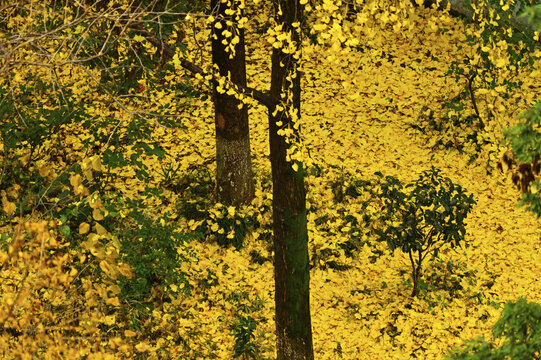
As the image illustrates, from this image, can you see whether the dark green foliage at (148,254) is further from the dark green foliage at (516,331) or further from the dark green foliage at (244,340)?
the dark green foliage at (516,331)

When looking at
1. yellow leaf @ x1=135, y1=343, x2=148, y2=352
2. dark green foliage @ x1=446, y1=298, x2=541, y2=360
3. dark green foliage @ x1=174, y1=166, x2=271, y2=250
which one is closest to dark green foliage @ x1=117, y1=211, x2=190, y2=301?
dark green foliage @ x1=174, y1=166, x2=271, y2=250

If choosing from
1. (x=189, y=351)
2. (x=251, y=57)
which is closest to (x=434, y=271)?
(x=189, y=351)

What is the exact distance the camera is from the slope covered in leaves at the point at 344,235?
741 centimetres

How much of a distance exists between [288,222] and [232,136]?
277 cm

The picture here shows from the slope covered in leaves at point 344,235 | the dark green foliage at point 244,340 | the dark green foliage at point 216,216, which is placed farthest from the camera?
the dark green foliage at point 216,216

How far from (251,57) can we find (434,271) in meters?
5.77

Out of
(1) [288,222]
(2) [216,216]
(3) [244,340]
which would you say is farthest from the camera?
(2) [216,216]

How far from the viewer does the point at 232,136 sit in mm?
8539

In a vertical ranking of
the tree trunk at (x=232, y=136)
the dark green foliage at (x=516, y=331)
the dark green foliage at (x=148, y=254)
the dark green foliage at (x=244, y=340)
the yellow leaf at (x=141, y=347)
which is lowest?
the dark green foliage at (x=244, y=340)

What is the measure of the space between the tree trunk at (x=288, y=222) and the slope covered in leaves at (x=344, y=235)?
348 millimetres

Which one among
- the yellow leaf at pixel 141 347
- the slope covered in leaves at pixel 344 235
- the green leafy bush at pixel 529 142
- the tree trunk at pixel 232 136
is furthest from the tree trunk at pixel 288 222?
the green leafy bush at pixel 529 142

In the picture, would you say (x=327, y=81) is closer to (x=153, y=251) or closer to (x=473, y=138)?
(x=473, y=138)

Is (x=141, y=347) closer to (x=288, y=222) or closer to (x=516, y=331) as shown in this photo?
(x=288, y=222)

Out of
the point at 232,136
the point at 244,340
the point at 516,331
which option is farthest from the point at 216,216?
the point at 516,331
